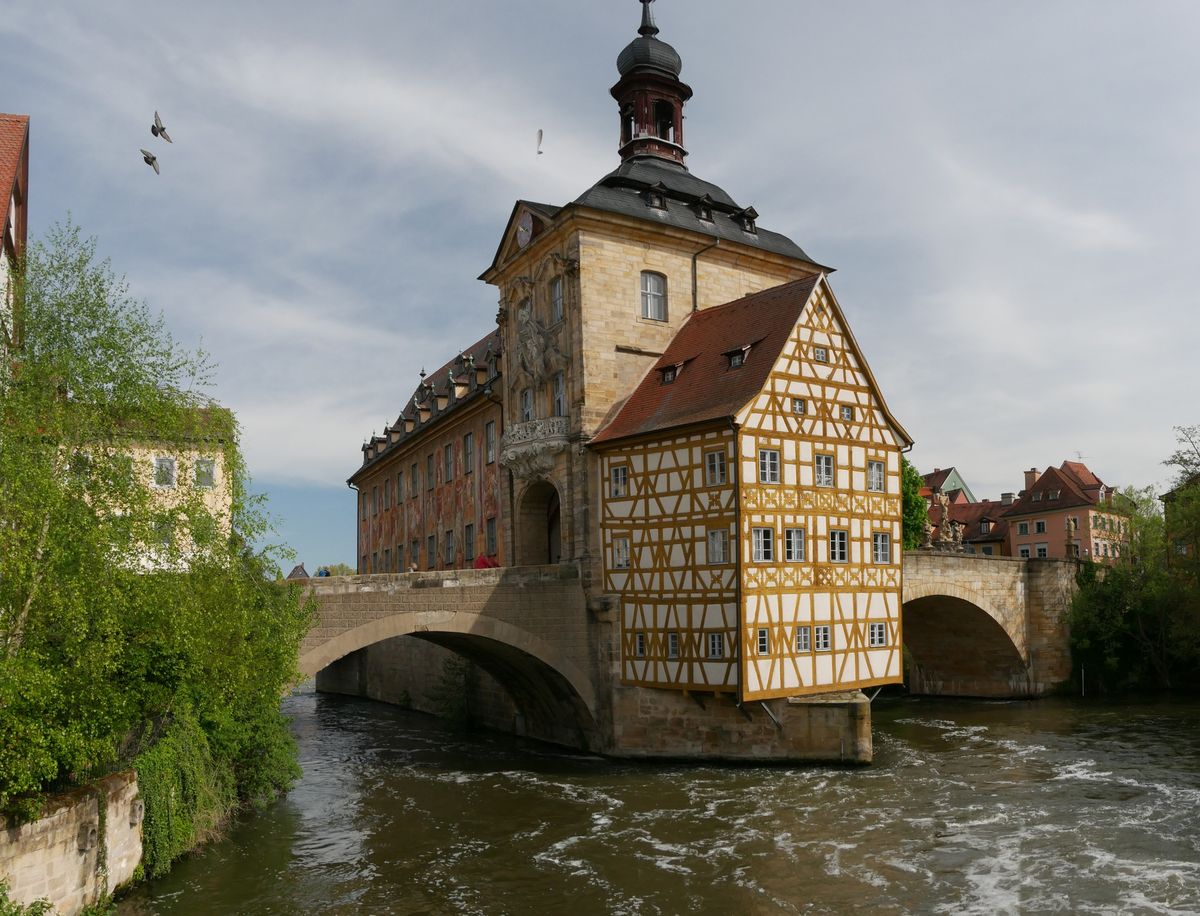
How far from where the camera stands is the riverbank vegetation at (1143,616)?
121ft

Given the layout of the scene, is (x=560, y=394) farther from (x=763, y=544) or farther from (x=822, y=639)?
(x=822, y=639)

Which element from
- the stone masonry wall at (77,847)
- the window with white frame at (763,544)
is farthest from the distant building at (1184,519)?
the stone masonry wall at (77,847)

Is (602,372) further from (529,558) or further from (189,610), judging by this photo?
(189,610)

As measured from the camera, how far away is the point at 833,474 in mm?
24500

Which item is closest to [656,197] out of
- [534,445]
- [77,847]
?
[534,445]

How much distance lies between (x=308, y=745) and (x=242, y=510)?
542 inches

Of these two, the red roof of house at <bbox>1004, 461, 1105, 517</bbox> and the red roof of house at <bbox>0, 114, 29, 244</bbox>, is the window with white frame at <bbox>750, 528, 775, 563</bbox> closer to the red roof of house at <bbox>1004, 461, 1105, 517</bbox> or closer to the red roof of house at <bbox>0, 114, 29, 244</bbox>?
the red roof of house at <bbox>0, 114, 29, 244</bbox>

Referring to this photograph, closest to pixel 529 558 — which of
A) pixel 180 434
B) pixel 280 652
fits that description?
pixel 280 652

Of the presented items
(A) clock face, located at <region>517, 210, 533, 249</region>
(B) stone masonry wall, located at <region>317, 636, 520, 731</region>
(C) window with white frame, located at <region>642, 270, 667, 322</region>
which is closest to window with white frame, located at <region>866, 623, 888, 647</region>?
(C) window with white frame, located at <region>642, 270, 667, 322</region>

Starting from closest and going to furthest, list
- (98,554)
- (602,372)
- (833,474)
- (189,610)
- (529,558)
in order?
(98,554) < (189,610) < (833,474) < (602,372) < (529,558)

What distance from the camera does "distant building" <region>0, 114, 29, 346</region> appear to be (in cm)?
1634

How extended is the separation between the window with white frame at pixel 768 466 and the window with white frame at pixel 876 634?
463 centimetres

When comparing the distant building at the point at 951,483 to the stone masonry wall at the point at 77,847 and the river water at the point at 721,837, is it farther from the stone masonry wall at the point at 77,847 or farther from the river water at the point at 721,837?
the stone masonry wall at the point at 77,847

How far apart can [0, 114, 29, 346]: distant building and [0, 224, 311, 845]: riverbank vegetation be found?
33 cm
